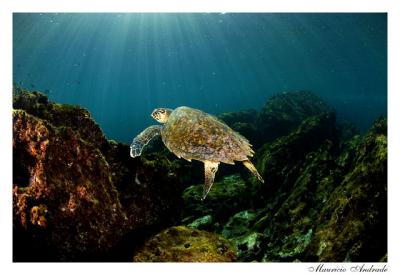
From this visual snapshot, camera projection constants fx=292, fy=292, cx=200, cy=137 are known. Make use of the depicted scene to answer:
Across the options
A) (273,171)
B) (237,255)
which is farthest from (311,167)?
(237,255)

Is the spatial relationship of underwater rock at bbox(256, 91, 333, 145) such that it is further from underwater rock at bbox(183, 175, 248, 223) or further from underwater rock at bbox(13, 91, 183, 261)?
underwater rock at bbox(13, 91, 183, 261)

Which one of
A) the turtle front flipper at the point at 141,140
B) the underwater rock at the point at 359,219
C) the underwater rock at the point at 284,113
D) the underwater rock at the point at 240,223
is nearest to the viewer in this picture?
the underwater rock at the point at 359,219

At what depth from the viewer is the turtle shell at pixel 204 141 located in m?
5.35

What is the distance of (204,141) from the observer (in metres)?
5.44

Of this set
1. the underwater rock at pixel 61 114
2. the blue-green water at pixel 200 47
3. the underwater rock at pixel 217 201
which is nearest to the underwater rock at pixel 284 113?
the blue-green water at pixel 200 47

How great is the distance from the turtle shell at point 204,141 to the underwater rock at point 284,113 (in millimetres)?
9132

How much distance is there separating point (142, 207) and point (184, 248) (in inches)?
37.7

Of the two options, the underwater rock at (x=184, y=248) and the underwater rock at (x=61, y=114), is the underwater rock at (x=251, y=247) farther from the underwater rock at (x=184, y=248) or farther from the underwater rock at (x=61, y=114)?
the underwater rock at (x=61, y=114)

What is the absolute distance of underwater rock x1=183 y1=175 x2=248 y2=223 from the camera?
6854 millimetres

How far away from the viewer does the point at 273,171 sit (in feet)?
24.4

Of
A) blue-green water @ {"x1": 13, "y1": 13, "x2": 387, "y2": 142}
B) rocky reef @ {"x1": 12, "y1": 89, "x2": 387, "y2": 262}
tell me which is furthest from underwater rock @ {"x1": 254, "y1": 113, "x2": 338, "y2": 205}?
blue-green water @ {"x1": 13, "y1": 13, "x2": 387, "y2": 142}

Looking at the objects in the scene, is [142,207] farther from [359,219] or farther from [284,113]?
[284,113]

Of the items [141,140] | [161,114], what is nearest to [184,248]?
[141,140]
